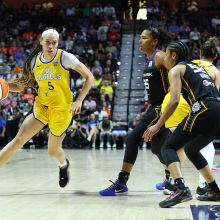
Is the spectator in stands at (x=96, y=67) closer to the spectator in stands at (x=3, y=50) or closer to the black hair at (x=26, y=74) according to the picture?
the spectator in stands at (x=3, y=50)

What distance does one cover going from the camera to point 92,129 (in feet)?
41.0

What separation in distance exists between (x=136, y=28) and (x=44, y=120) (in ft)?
45.2

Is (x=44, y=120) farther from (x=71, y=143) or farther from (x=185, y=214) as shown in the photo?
(x=71, y=143)

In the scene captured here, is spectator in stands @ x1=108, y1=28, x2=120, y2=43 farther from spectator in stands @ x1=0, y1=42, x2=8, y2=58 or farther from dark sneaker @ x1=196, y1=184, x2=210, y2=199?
dark sneaker @ x1=196, y1=184, x2=210, y2=199

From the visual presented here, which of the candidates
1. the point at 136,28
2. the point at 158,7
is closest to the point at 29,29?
the point at 136,28

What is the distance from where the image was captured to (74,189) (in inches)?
189

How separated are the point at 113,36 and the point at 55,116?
12160 mm

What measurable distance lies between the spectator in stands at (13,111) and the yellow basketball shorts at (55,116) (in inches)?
332

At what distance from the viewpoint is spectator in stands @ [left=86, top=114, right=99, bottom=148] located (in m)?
12.5

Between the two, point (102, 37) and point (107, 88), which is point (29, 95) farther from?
point (102, 37)

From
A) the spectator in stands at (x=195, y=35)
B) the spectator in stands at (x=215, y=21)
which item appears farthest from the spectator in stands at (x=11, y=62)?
the spectator in stands at (x=215, y=21)

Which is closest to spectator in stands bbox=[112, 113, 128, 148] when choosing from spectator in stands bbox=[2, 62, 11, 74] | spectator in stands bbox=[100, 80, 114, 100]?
spectator in stands bbox=[100, 80, 114, 100]

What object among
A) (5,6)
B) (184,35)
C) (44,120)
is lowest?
(44,120)

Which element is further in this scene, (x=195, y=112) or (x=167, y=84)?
(x=167, y=84)
